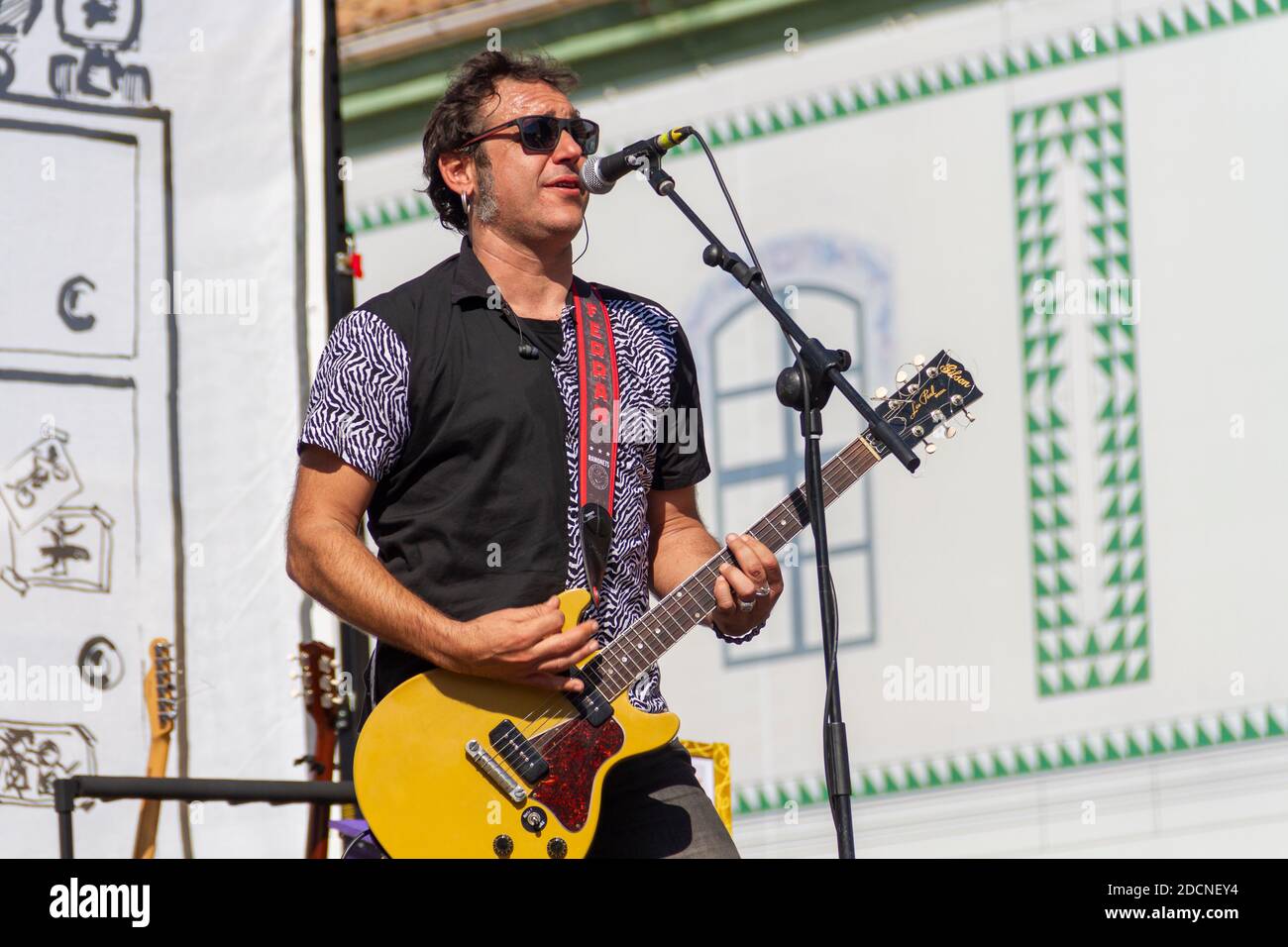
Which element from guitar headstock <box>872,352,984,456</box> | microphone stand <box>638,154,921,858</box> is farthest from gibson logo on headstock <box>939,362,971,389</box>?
microphone stand <box>638,154,921,858</box>

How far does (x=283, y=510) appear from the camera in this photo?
16.4 feet

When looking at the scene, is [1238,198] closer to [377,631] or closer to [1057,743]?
[1057,743]

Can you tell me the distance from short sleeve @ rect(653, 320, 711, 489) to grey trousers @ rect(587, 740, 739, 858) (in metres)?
0.56

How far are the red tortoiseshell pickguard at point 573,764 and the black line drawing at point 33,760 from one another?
2.07m

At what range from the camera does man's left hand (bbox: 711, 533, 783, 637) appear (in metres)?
3.19

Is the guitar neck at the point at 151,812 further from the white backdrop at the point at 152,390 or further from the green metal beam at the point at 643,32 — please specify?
the green metal beam at the point at 643,32

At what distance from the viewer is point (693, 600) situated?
330 cm

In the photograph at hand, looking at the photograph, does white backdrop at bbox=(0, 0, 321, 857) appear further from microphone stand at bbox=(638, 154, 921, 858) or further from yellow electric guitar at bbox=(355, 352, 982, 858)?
microphone stand at bbox=(638, 154, 921, 858)

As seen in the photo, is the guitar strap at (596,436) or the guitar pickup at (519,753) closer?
the guitar pickup at (519,753)

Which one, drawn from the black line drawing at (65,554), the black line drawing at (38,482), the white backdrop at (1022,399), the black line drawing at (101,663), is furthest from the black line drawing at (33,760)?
the white backdrop at (1022,399)

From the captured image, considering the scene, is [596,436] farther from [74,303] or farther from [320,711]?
[74,303]

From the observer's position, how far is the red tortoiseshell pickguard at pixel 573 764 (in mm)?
3094

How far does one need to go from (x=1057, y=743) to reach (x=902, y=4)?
8.37 feet
